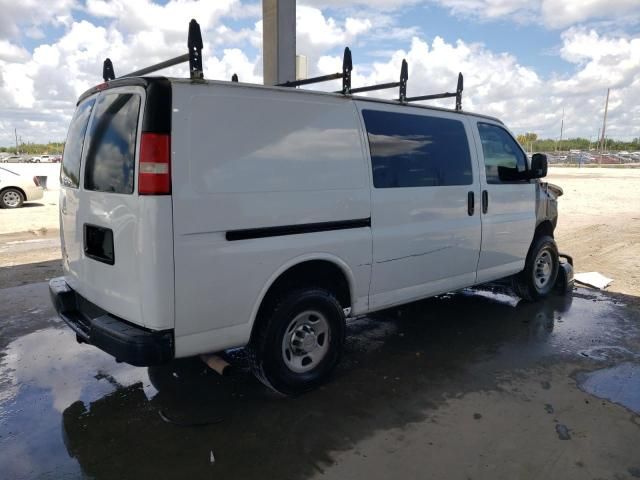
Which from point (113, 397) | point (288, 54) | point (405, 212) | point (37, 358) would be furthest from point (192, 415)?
point (288, 54)

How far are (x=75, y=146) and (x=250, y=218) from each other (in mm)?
1519

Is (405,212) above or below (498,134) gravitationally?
below

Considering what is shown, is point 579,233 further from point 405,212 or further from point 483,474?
point 483,474

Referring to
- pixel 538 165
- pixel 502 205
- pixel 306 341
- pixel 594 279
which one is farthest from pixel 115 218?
pixel 594 279

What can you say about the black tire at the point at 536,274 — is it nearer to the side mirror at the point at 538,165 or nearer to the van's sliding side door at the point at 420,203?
the side mirror at the point at 538,165

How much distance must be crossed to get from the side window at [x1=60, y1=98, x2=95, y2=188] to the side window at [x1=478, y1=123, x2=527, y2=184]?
357cm

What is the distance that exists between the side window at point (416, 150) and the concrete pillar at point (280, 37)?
4.29 meters

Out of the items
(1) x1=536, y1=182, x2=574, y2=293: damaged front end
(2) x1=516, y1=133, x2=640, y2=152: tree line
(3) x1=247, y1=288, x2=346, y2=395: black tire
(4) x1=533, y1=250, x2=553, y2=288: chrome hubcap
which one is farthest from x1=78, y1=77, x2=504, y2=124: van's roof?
(2) x1=516, y1=133, x2=640, y2=152: tree line

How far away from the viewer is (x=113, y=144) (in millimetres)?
3162

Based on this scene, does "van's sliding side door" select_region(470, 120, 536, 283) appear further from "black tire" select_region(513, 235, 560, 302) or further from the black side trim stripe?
A: the black side trim stripe

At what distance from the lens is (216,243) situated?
3.06 meters

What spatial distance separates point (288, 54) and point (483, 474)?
281 inches

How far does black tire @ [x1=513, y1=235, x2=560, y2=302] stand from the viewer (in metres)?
5.88

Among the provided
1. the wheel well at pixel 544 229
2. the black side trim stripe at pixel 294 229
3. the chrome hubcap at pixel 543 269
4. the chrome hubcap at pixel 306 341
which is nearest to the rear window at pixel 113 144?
the black side trim stripe at pixel 294 229
